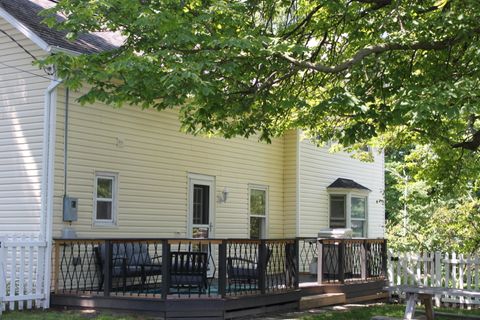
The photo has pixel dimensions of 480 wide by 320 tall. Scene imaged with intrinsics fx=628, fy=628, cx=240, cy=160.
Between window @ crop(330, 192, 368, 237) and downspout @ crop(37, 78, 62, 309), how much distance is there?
10.3 meters

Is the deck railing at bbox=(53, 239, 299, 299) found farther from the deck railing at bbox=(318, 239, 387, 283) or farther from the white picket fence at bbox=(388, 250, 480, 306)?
the white picket fence at bbox=(388, 250, 480, 306)

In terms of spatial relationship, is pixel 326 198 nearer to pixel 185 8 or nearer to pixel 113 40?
pixel 113 40

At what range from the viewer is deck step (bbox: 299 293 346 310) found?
41.5ft

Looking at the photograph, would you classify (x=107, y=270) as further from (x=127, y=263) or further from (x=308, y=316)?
(x=308, y=316)

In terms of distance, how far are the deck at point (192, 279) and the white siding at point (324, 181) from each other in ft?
13.7

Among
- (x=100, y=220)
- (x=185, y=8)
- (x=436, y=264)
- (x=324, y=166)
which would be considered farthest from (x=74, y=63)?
(x=324, y=166)

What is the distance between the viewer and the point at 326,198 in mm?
19328

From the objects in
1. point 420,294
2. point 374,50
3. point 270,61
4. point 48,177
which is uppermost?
point 374,50

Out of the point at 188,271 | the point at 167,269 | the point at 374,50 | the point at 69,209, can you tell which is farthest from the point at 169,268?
the point at 374,50

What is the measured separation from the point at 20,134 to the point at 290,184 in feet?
27.5

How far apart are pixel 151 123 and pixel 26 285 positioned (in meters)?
4.42

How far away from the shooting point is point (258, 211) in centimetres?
1731

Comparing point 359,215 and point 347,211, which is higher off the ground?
point 347,211

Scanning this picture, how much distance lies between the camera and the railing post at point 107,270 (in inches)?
432
